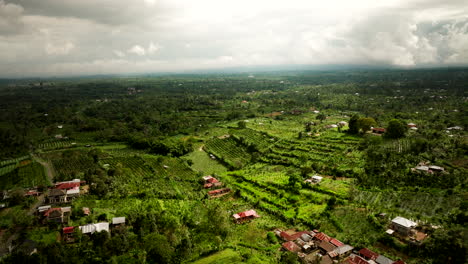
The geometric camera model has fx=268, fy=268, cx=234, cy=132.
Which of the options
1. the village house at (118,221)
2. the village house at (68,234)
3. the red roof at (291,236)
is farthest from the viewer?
the village house at (118,221)

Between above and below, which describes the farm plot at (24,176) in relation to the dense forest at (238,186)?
below

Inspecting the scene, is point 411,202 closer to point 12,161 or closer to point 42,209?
point 42,209

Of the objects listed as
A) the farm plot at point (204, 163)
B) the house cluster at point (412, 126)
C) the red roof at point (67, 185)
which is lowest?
the farm plot at point (204, 163)

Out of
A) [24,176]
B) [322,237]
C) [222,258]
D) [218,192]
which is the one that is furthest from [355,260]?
[24,176]

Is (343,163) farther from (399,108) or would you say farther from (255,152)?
(399,108)

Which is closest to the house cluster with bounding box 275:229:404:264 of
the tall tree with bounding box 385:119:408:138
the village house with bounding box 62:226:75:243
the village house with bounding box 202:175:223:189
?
the village house with bounding box 202:175:223:189

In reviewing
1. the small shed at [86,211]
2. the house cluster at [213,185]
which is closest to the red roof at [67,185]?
the small shed at [86,211]

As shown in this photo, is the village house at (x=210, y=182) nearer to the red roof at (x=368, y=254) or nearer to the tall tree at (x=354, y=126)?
the red roof at (x=368, y=254)
